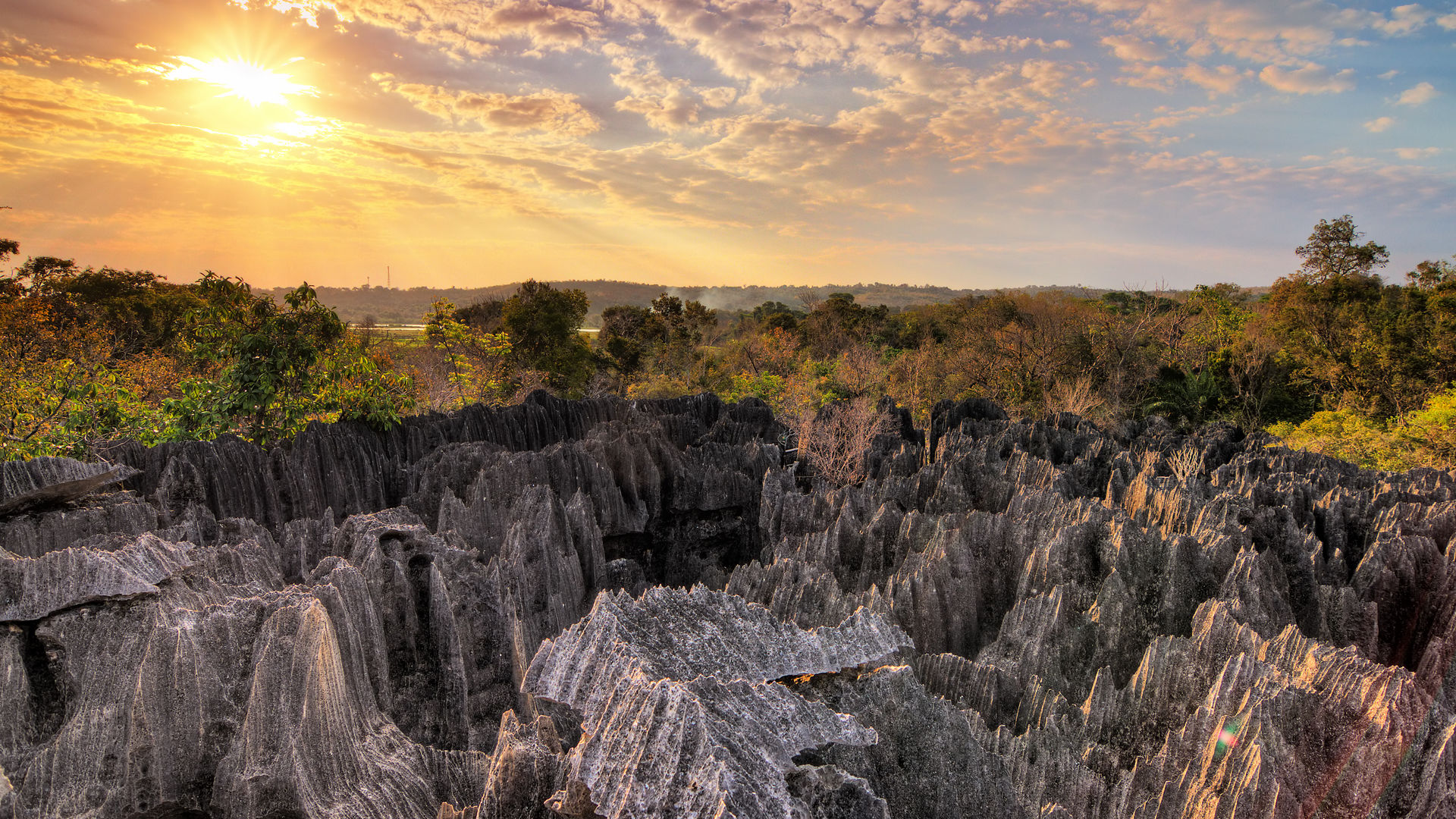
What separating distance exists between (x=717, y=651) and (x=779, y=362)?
59313mm

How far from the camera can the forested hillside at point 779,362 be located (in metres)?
17.6

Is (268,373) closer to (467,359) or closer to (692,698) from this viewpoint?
(692,698)

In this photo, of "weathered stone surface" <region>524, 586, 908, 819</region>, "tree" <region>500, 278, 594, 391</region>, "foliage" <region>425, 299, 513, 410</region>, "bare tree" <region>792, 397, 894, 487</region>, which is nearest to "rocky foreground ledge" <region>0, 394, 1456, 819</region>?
"weathered stone surface" <region>524, 586, 908, 819</region>

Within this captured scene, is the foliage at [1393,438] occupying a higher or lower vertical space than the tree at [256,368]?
lower

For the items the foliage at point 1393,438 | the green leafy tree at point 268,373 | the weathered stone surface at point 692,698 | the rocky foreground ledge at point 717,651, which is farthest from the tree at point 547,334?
the weathered stone surface at point 692,698

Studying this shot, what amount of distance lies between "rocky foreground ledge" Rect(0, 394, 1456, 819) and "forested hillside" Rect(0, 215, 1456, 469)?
11.7 feet

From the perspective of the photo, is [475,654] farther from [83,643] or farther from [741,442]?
[741,442]

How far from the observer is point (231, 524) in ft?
34.3

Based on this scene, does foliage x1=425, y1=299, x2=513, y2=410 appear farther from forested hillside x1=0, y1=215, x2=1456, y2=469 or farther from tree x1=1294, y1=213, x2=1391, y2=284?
tree x1=1294, y1=213, x2=1391, y2=284

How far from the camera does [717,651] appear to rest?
16.2 ft

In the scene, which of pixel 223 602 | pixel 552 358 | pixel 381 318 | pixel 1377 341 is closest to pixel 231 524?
pixel 223 602

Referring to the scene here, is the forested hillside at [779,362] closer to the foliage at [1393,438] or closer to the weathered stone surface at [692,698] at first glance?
the foliage at [1393,438]

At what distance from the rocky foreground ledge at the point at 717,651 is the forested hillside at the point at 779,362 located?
3.56m

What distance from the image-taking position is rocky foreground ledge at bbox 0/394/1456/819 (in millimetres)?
4555
